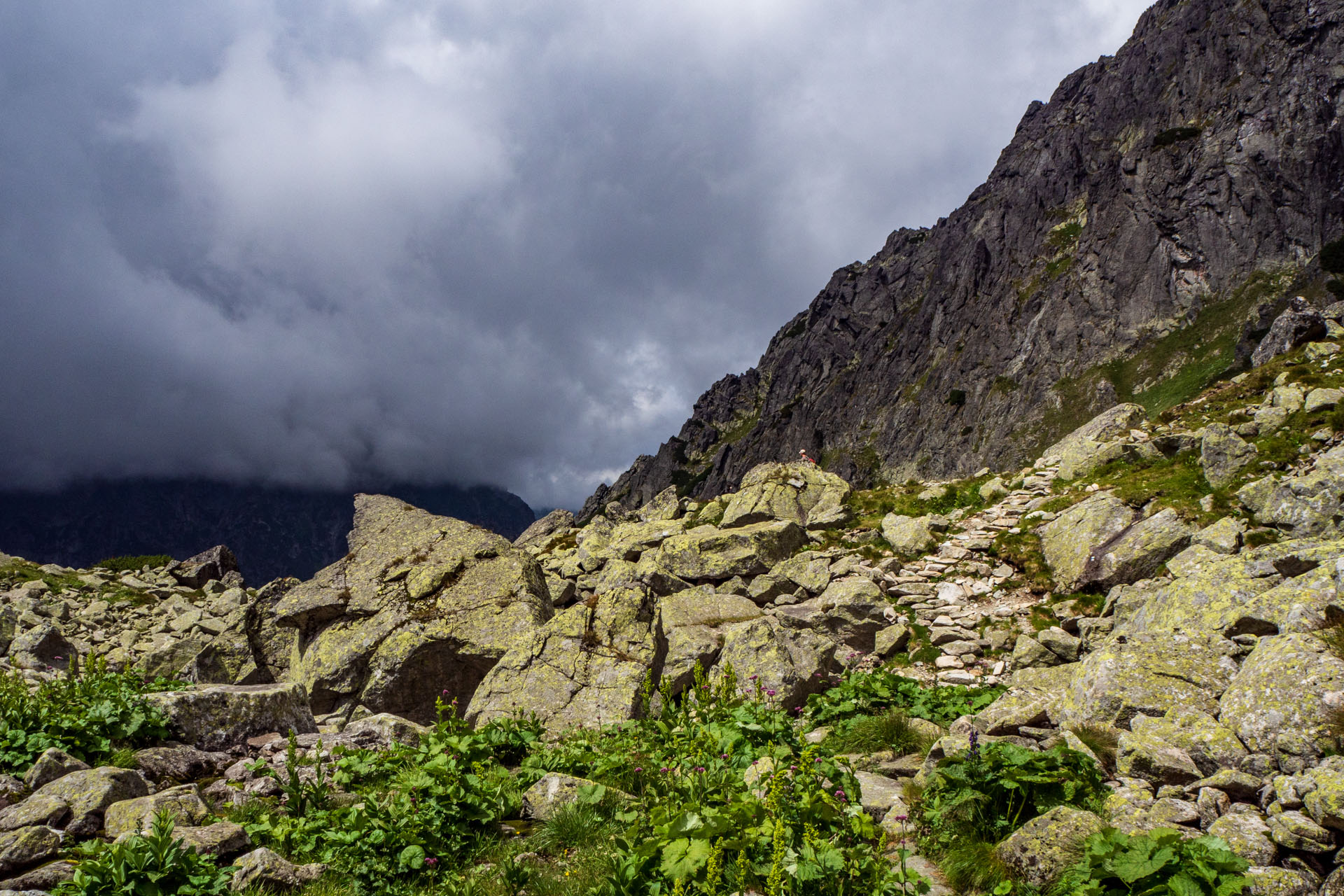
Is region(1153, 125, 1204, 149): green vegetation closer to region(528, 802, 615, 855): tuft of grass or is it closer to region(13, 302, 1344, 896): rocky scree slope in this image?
region(13, 302, 1344, 896): rocky scree slope

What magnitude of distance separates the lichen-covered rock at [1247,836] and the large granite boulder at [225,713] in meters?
11.6

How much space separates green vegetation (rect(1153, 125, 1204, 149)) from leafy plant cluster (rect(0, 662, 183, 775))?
17078 cm

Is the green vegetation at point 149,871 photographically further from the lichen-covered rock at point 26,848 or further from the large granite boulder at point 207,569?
the large granite boulder at point 207,569

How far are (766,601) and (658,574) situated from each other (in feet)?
10.4

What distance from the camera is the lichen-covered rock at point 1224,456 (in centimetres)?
1476

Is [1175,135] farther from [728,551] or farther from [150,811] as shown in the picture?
[150,811]

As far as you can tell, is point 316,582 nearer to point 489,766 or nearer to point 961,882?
point 489,766

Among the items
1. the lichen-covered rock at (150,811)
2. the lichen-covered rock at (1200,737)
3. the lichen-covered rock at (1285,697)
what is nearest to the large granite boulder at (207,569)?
the lichen-covered rock at (150,811)

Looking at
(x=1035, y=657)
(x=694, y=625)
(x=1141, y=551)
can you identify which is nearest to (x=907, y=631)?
(x=1035, y=657)

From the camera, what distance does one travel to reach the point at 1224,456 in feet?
49.5

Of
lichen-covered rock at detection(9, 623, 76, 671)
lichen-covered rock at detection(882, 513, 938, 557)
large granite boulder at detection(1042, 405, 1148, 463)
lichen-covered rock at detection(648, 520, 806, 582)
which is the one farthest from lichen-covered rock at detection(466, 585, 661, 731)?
large granite boulder at detection(1042, 405, 1148, 463)

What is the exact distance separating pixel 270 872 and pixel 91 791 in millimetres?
3025

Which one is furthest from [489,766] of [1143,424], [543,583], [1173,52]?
[1173,52]

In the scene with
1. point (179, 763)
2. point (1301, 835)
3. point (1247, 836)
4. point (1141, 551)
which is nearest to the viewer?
point (1301, 835)
